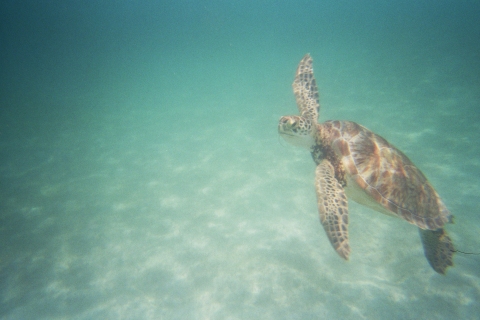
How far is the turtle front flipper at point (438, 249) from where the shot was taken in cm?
358

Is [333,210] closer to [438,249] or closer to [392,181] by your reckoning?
[392,181]

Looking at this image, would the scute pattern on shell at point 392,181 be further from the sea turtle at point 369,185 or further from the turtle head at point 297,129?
the turtle head at point 297,129

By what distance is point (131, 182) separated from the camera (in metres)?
9.95

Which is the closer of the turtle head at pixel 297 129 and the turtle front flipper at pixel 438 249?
the turtle front flipper at pixel 438 249

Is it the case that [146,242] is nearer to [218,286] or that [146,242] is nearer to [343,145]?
[218,286]

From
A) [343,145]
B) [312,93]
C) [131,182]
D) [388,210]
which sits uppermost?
[312,93]

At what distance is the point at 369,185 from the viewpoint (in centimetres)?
361

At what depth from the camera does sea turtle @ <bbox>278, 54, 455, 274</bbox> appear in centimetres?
349

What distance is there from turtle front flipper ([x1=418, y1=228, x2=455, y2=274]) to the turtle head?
8.30ft

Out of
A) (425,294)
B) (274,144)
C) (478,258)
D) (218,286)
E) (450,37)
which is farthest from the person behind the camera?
(450,37)

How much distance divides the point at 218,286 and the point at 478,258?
575cm

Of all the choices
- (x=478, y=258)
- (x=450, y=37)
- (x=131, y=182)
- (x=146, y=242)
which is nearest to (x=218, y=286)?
(x=146, y=242)

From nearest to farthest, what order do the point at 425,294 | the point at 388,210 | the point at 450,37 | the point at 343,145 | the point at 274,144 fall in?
the point at 388,210, the point at 343,145, the point at 425,294, the point at 274,144, the point at 450,37

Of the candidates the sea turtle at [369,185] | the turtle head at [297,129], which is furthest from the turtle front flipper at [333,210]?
the turtle head at [297,129]
